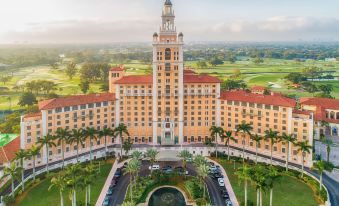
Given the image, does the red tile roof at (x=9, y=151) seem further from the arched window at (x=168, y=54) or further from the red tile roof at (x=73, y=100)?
the arched window at (x=168, y=54)

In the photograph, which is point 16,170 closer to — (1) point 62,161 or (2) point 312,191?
(1) point 62,161

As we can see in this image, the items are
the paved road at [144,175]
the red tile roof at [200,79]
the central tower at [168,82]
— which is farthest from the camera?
the red tile roof at [200,79]

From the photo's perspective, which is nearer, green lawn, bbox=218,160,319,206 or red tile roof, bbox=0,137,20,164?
green lawn, bbox=218,160,319,206

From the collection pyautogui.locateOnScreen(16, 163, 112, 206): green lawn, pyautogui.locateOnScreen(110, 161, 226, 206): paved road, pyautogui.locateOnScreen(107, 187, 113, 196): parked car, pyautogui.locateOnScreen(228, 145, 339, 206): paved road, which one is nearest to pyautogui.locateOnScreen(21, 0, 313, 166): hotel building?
pyautogui.locateOnScreen(110, 161, 226, 206): paved road

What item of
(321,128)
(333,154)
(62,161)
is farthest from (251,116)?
(62,161)

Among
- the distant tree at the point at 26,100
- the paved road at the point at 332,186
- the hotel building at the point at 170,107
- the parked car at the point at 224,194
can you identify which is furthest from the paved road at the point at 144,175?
the distant tree at the point at 26,100

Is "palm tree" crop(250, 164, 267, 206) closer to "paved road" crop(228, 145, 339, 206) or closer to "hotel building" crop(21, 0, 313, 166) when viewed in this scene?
"paved road" crop(228, 145, 339, 206)

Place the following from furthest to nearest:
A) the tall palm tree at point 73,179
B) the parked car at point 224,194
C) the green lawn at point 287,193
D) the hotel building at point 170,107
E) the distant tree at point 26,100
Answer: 1. the distant tree at point 26,100
2. the hotel building at point 170,107
3. the parked car at point 224,194
4. the green lawn at point 287,193
5. the tall palm tree at point 73,179
